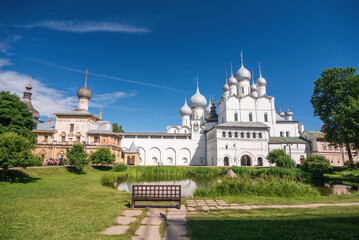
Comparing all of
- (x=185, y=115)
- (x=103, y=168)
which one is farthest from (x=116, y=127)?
(x=103, y=168)

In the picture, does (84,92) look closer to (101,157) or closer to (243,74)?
(101,157)

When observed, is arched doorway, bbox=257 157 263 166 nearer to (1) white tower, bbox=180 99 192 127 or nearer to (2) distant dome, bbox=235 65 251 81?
(2) distant dome, bbox=235 65 251 81

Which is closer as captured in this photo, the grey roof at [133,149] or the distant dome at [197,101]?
the grey roof at [133,149]

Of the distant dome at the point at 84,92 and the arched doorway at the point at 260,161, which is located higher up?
the distant dome at the point at 84,92

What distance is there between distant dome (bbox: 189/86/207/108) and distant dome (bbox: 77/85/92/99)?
24577mm

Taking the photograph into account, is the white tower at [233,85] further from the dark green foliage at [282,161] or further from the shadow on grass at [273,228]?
the shadow on grass at [273,228]

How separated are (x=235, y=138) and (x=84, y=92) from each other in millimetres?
24082

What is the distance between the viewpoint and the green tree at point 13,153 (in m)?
10.9

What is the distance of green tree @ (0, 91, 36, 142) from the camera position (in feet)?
58.4

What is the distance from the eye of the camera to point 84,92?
101 ft

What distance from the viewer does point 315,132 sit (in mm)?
32781

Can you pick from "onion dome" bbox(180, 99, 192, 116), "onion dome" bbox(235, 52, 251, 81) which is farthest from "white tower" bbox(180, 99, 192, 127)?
"onion dome" bbox(235, 52, 251, 81)

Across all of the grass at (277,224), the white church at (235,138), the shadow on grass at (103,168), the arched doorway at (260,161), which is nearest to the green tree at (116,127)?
the white church at (235,138)

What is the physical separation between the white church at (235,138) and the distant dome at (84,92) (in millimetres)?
8583
